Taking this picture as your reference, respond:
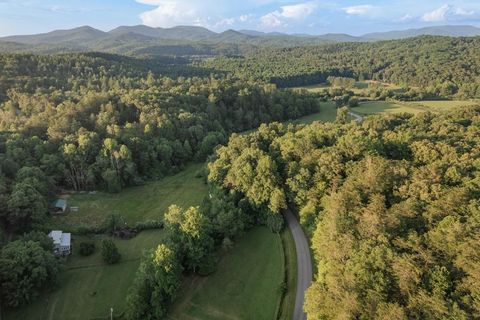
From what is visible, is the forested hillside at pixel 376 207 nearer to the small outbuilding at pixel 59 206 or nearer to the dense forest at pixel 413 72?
the small outbuilding at pixel 59 206

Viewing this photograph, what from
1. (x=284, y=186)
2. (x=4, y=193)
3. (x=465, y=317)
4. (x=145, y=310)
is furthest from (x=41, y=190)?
(x=465, y=317)

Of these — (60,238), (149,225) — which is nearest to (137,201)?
(149,225)

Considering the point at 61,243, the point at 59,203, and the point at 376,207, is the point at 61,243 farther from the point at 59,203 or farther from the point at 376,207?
the point at 376,207

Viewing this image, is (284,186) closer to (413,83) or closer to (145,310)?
(145,310)

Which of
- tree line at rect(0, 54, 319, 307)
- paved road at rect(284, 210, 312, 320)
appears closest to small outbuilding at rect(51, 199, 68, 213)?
tree line at rect(0, 54, 319, 307)

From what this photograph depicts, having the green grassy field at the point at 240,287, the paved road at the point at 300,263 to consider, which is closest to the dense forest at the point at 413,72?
the paved road at the point at 300,263

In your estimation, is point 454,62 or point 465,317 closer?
point 465,317
